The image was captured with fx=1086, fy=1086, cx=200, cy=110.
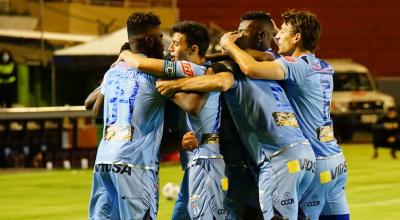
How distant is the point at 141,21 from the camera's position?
→ 7.77 metres

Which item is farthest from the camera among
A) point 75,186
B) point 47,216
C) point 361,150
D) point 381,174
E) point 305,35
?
point 361,150

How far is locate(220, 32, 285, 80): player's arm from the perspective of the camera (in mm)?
7922

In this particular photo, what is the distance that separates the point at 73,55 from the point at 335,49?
18716 millimetres

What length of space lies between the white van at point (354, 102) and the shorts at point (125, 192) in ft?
77.4

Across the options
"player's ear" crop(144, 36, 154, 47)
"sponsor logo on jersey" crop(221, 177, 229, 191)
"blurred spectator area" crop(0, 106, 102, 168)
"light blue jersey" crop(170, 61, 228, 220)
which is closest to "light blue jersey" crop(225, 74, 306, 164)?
"light blue jersey" crop(170, 61, 228, 220)

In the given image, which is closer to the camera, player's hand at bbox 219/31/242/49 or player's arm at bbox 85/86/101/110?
player's hand at bbox 219/31/242/49

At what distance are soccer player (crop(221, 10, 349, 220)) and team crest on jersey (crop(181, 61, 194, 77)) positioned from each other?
0.42 meters

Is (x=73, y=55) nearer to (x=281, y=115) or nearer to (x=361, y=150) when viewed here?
(x=361, y=150)

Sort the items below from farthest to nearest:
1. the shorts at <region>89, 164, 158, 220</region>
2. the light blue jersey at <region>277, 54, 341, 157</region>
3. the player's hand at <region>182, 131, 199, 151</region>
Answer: the light blue jersey at <region>277, 54, 341, 157</region>, the player's hand at <region>182, 131, 199, 151</region>, the shorts at <region>89, 164, 158, 220</region>

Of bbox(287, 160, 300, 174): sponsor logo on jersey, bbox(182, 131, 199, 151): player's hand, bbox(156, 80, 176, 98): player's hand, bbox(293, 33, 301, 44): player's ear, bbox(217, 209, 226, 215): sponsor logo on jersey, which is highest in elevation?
bbox(293, 33, 301, 44): player's ear

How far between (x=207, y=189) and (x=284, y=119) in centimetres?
82

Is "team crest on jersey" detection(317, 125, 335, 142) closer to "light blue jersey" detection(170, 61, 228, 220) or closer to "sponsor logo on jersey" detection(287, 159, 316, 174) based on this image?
"sponsor logo on jersey" detection(287, 159, 316, 174)

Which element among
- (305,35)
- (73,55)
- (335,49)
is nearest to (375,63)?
(335,49)

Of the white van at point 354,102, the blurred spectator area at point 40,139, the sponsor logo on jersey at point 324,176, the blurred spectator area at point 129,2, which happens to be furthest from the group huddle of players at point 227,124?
the blurred spectator area at point 129,2
